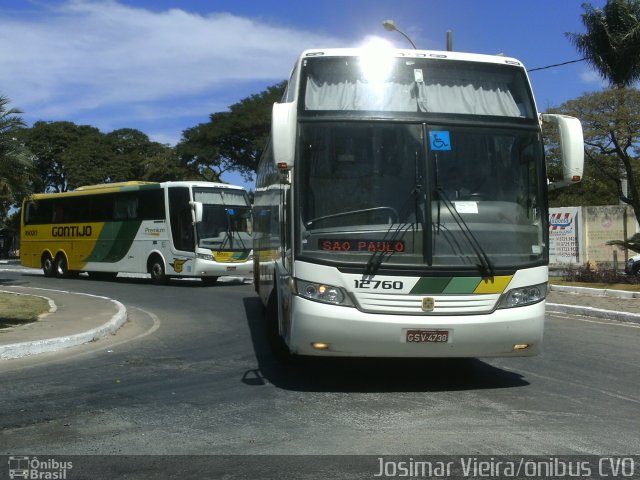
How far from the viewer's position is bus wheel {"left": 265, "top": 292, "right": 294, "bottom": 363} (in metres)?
7.89

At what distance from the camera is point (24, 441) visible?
5.00 m

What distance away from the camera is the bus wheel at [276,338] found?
7891 mm

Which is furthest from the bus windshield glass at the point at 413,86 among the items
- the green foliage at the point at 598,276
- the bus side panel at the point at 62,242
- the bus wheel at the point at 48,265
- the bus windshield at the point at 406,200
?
the bus wheel at the point at 48,265

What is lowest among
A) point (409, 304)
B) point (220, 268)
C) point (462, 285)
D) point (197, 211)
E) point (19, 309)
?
point (19, 309)

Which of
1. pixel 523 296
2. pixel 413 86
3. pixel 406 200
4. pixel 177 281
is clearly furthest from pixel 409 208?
pixel 177 281

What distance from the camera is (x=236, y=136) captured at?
39.2 meters

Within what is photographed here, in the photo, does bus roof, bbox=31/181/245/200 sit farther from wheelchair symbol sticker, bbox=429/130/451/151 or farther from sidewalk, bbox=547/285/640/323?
wheelchair symbol sticker, bbox=429/130/451/151

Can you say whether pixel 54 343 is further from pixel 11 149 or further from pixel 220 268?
pixel 220 268

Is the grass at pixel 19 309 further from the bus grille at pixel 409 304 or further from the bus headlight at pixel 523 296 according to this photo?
the bus headlight at pixel 523 296

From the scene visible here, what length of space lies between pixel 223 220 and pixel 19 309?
8.63 meters

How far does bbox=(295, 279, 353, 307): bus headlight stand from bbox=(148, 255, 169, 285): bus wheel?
16.3 m

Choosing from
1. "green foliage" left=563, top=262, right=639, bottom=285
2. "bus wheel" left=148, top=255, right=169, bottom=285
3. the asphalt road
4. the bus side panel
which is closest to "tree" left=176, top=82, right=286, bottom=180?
the bus side panel

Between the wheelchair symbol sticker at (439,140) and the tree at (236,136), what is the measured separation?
31.9 m

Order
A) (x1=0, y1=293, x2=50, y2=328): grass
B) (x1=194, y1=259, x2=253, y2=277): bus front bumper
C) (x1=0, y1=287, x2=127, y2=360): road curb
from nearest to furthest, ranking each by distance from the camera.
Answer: (x1=0, y1=287, x2=127, y2=360): road curb → (x1=0, y1=293, x2=50, y2=328): grass → (x1=194, y1=259, x2=253, y2=277): bus front bumper
